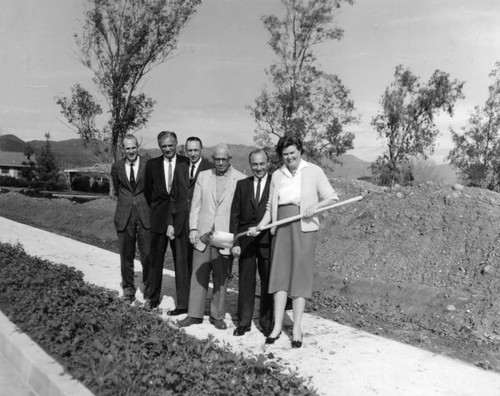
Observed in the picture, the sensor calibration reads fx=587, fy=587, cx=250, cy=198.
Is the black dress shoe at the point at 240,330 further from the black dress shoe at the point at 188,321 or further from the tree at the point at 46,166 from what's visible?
the tree at the point at 46,166

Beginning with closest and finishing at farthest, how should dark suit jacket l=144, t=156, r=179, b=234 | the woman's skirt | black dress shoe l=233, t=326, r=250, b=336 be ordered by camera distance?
the woman's skirt → black dress shoe l=233, t=326, r=250, b=336 → dark suit jacket l=144, t=156, r=179, b=234

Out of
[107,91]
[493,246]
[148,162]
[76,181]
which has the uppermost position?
[107,91]

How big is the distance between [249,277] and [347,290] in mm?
3512

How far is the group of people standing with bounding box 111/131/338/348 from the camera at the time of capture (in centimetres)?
549

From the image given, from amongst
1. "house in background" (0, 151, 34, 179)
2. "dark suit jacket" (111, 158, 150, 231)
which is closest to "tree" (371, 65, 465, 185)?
"dark suit jacket" (111, 158, 150, 231)

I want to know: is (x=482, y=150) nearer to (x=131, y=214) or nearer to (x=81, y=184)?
(x=131, y=214)

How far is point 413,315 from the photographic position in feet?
25.5

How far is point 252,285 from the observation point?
5953 mm

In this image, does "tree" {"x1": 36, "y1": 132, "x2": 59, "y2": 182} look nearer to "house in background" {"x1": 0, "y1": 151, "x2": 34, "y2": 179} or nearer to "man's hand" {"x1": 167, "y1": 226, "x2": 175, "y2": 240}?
"house in background" {"x1": 0, "y1": 151, "x2": 34, "y2": 179}

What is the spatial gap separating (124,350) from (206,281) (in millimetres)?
2090

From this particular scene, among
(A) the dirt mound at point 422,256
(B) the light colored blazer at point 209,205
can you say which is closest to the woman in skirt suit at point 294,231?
(B) the light colored blazer at point 209,205

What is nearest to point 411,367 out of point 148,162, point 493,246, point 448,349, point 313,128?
point 448,349

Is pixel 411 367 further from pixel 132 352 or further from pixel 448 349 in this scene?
pixel 132 352

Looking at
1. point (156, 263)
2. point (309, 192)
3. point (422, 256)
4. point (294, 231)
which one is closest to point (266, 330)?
point (294, 231)
